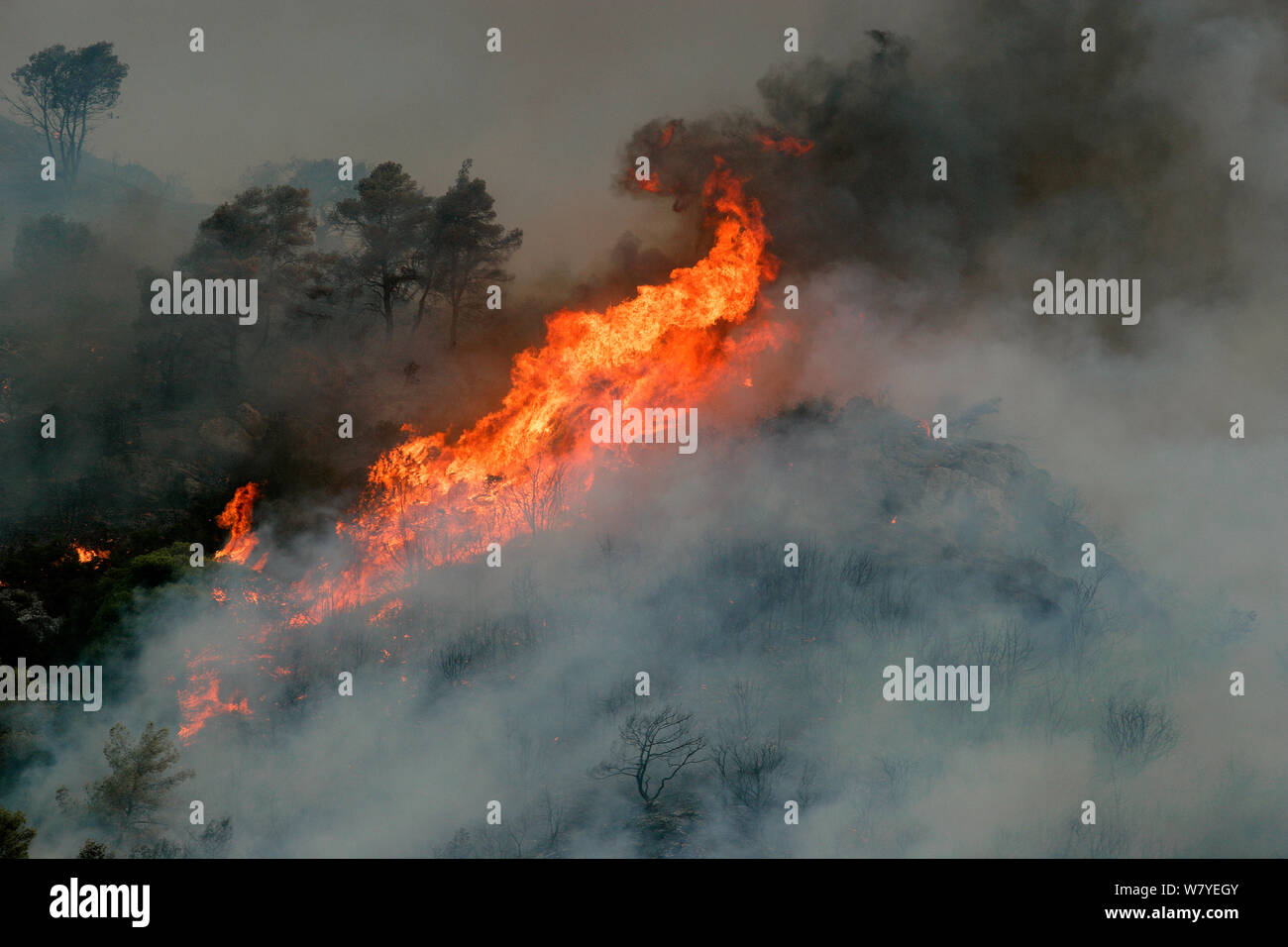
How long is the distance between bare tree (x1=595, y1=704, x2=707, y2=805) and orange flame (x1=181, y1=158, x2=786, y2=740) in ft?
21.5

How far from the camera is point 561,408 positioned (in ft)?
82.1

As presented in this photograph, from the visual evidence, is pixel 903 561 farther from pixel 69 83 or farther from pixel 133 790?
pixel 69 83

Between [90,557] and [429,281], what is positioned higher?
[429,281]

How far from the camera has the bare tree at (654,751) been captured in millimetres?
17719

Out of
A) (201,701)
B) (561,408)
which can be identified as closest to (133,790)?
(201,701)

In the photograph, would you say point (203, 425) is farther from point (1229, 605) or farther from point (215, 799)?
point (1229, 605)

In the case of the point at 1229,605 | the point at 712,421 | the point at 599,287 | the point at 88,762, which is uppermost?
the point at 599,287

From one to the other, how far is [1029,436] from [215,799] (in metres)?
22.4

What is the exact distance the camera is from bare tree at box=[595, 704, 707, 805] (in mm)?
17719

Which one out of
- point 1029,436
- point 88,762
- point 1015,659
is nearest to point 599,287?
point 1029,436

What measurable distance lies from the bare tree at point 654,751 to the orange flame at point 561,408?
21.5 ft

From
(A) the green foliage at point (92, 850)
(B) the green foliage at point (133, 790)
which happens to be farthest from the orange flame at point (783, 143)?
(A) the green foliage at point (92, 850)

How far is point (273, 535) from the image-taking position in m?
24.3

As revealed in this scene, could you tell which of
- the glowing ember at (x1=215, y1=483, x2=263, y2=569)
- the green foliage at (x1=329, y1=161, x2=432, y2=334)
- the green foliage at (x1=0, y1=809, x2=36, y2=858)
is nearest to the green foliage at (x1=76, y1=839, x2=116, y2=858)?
the green foliage at (x1=0, y1=809, x2=36, y2=858)
